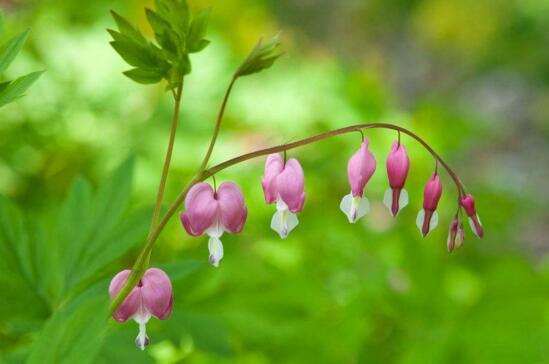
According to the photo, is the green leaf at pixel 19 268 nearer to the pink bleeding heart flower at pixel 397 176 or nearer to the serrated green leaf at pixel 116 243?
the serrated green leaf at pixel 116 243

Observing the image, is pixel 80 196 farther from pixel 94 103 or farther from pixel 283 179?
pixel 94 103

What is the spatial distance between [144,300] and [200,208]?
112mm

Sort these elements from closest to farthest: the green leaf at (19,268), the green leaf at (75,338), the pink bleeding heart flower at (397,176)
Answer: the green leaf at (75,338) < the pink bleeding heart flower at (397,176) < the green leaf at (19,268)

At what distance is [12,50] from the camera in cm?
81

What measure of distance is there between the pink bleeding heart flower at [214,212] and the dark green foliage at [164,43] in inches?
4.9

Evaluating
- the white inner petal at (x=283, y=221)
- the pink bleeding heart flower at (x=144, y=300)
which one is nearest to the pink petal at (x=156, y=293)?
the pink bleeding heart flower at (x=144, y=300)

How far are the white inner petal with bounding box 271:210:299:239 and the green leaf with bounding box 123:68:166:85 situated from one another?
0.66 feet

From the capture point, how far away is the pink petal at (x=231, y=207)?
0.82 meters

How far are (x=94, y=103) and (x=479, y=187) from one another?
4.47 ft

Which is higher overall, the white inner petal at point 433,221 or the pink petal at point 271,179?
the pink petal at point 271,179

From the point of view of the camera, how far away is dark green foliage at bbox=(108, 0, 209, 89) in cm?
82

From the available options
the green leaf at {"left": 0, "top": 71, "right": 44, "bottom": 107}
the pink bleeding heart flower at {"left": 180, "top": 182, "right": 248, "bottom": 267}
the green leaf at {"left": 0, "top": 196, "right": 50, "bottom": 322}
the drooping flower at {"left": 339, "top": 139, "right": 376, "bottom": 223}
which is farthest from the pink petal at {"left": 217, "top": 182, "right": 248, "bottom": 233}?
the green leaf at {"left": 0, "top": 196, "right": 50, "bottom": 322}

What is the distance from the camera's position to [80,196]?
3.68 ft

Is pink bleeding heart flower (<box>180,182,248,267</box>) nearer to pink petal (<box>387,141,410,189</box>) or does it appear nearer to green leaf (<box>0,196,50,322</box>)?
pink petal (<box>387,141,410,189</box>)
